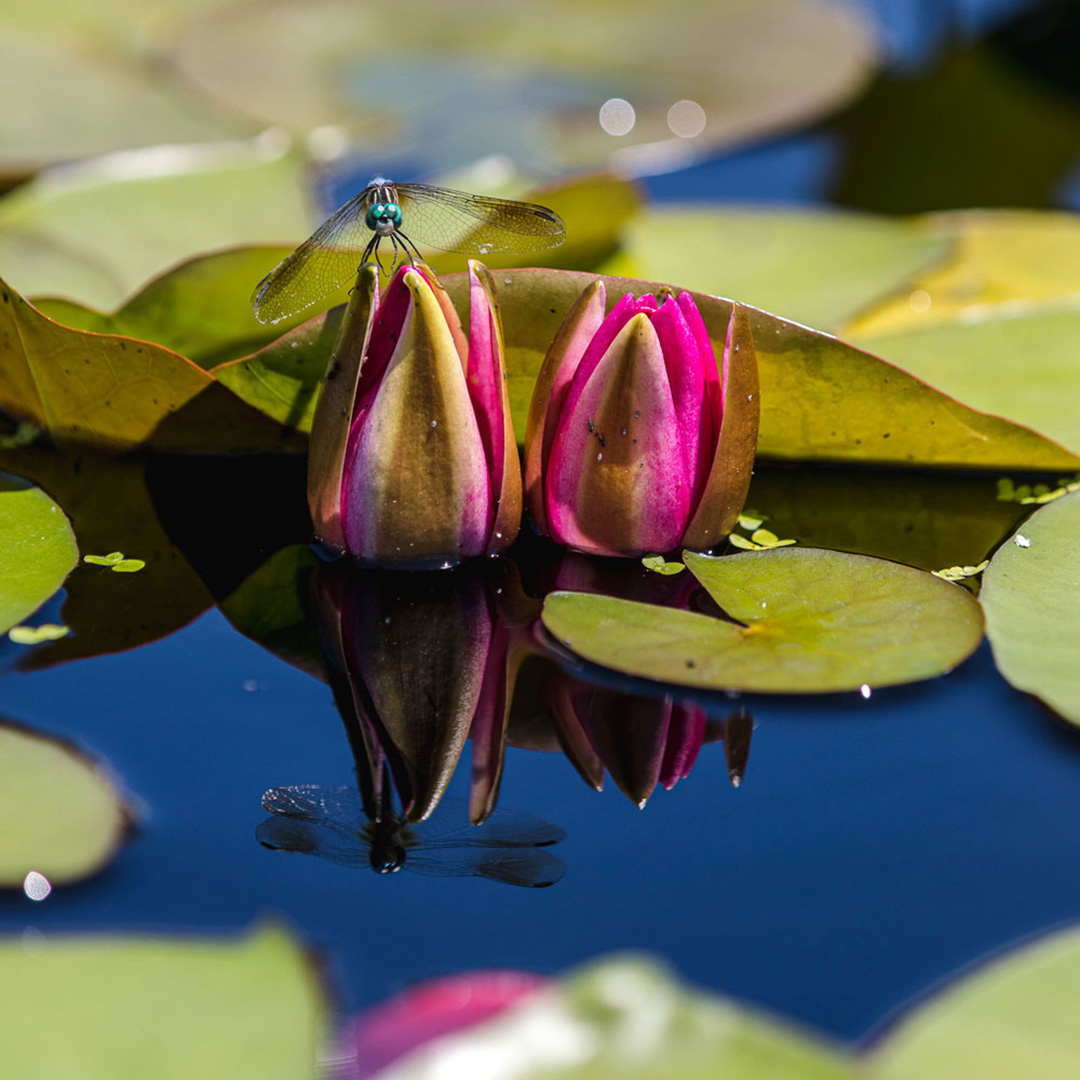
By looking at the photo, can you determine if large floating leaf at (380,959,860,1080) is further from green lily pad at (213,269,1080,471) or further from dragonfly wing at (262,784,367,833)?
green lily pad at (213,269,1080,471)

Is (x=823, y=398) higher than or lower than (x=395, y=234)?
lower

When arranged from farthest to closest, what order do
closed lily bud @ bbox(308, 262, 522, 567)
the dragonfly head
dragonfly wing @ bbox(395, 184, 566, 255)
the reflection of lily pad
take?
the reflection of lily pad < dragonfly wing @ bbox(395, 184, 566, 255) < the dragonfly head < closed lily bud @ bbox(308, 262, 522, 567)

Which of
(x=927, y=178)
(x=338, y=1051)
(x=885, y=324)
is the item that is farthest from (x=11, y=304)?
(x=927, y=178)

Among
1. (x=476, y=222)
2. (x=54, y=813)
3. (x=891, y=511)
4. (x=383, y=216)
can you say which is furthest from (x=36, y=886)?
(x=891, y=511)

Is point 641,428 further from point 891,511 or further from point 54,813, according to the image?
point 54,813

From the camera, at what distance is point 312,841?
1.15 metres

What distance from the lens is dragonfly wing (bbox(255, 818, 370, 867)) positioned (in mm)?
1133

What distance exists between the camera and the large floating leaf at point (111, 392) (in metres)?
1.52

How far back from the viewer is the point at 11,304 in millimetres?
1514

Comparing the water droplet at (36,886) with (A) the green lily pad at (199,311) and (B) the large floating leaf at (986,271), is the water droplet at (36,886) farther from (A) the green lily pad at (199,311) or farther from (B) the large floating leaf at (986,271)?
(B) the large floating leaf at (986,271)

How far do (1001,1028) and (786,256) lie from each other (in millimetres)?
1523

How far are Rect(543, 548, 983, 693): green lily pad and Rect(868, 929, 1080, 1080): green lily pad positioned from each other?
346 mm

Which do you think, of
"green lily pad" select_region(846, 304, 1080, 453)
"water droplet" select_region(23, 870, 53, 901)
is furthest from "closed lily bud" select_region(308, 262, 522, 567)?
"green lily pad" select_region(846, 304, 1080, 453)

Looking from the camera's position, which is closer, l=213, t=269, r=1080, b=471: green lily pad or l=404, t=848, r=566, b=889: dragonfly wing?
l=404, t=848, r=566, b=889: dragonfly wing
